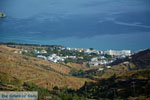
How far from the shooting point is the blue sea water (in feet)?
139

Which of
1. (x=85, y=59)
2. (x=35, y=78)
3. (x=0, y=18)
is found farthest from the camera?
(x=0, y=18)

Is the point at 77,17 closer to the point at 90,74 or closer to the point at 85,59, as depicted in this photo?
the point at 85,59

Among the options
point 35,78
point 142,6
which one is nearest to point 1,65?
point 35,78

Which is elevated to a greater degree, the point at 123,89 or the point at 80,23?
the point at 80,23

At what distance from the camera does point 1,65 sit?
18188 mm

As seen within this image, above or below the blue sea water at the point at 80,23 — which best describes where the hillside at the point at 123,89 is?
below

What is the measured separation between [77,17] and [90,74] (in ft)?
119

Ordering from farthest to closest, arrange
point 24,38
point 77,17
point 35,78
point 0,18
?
1. point 77,17
2. point 0,18
3. point 24,38
4. point 35,78

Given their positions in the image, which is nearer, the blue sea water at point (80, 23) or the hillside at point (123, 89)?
the hillside at point (123, 89)

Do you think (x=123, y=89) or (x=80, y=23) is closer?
(x=123, y=89)

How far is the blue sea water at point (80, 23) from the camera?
139ft

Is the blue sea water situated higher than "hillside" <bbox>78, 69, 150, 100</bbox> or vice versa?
the blue sea water

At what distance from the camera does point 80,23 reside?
54.2m

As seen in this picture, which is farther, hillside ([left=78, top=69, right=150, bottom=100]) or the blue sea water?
the blue sea water
